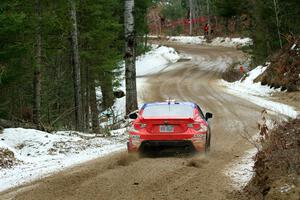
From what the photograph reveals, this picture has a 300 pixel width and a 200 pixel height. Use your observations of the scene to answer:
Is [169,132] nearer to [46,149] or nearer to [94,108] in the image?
[46,149]

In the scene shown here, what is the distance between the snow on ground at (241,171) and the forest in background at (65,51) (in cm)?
621

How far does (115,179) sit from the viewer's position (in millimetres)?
9055

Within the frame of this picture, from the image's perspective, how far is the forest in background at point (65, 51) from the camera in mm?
16109

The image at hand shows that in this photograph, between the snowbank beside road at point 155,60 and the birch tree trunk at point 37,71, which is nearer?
the birch tree trunk at point 37,71

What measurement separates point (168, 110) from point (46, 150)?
3.46 m

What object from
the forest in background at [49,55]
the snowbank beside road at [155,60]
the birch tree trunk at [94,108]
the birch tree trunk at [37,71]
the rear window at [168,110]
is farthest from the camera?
the snowbank beside road at [155,60]

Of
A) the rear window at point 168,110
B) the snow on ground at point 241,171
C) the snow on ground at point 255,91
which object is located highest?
the rear window at point 168,110

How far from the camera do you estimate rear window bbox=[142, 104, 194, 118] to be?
471 inches

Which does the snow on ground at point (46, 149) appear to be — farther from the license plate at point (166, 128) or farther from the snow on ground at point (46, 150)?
the license plate at point (166, 128)

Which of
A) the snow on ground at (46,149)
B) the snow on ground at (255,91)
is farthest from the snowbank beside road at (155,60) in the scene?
the snow on ground at (46,149)

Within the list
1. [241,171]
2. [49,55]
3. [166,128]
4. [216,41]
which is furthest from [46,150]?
[216,41]

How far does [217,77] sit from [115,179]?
31892 mm

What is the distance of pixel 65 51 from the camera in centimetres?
2502

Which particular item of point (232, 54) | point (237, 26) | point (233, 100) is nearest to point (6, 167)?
point (233, 100)
